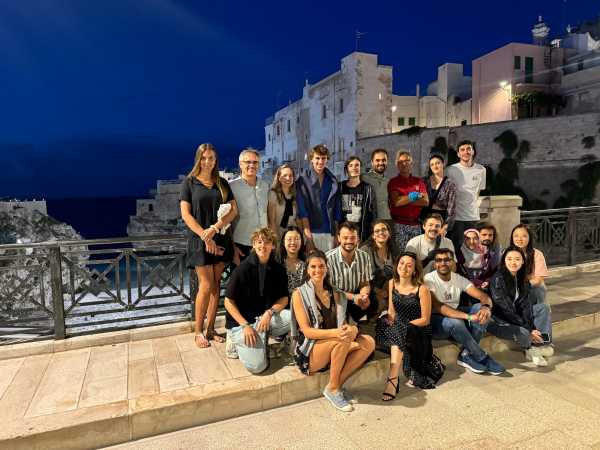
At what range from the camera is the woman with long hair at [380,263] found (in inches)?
152

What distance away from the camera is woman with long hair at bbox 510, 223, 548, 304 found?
12.9ft

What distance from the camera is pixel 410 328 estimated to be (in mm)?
3416

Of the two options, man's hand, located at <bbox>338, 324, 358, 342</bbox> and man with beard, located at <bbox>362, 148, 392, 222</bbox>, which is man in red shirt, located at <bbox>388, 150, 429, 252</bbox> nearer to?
man with beard, located at <bbox>362, 148, 392, 222</bbox>

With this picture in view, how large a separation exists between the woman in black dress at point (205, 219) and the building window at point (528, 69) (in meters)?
30.8

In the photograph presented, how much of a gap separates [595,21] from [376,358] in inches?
1661

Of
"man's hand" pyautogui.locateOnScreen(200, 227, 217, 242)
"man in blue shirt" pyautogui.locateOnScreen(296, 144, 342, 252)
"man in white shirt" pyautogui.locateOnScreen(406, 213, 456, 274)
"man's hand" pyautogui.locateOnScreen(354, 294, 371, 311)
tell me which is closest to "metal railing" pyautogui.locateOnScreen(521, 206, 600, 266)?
"man in white shirt" pyautogui.locateOnScreen(406, 213, 456, 274)

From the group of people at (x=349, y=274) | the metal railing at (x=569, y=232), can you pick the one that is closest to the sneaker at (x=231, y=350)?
the group of people at (x=349, y=274)

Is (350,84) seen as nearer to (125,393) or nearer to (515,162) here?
(515,162)

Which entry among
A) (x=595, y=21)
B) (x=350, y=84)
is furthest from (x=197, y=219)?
(x=595, y=21)

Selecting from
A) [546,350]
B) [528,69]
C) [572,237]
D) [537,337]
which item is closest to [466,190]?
[537,337]

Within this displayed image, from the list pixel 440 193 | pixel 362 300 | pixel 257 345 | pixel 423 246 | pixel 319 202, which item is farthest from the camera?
pixel 440 193

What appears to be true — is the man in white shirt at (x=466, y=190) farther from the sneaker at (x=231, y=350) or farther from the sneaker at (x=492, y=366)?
the sneaker at (x=231, y=350)

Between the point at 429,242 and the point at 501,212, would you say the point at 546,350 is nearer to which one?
the point at 429,242

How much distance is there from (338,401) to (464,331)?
4.62 feet
